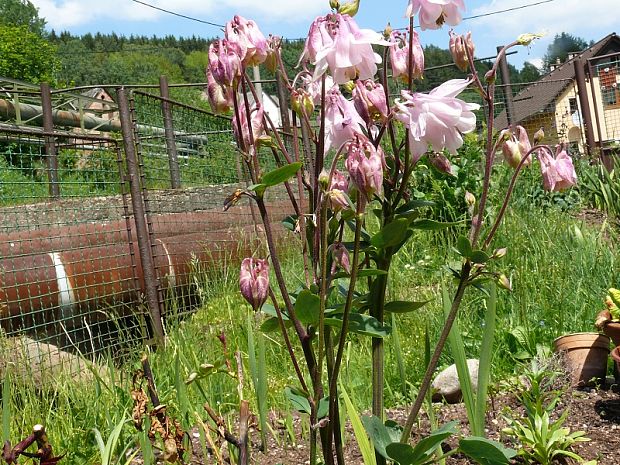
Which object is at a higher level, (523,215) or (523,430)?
(523,215)

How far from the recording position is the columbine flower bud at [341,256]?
1.33 metres

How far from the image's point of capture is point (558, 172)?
1.45 metres

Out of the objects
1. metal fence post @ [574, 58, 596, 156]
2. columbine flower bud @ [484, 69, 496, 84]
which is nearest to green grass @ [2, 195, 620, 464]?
columbine flower bud @ [484, 69, 496, 84]

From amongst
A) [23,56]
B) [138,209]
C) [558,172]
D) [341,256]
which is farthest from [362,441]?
[23,56]

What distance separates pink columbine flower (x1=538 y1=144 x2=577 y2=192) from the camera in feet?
4.73

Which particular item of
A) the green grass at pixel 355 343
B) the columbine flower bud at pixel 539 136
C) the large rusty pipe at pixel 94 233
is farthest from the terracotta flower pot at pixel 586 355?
the large rusty pipe at pixel 94 233

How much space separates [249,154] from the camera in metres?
1.30

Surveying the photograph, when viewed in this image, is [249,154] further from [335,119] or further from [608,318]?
[608,318]

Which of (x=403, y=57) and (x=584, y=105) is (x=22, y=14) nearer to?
(x=584, y=105)

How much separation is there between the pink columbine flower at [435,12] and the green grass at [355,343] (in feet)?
3.17

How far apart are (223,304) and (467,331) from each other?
5.34 ft

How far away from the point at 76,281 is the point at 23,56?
4600 cm

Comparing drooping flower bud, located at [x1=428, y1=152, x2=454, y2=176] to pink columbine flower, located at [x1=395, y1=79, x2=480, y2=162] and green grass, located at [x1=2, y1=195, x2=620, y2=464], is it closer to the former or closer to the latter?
pink columbine flower, located at [x1=395, y1=79, x2=480, y2=162]

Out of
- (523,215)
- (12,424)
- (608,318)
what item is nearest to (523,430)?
(608,318)
